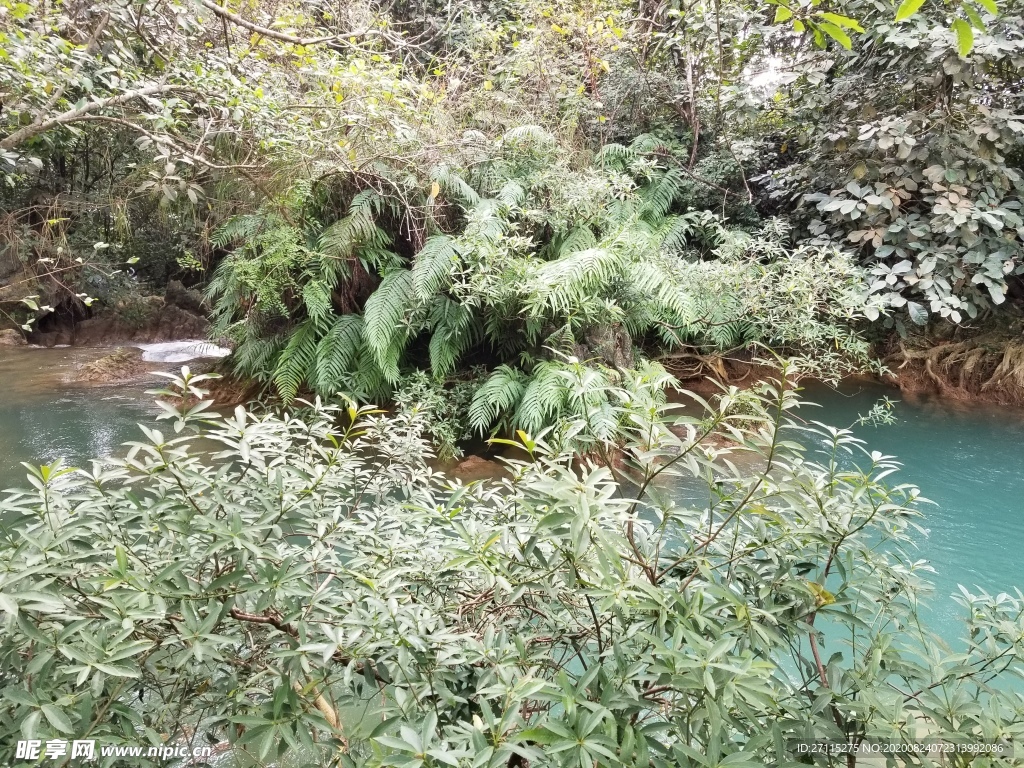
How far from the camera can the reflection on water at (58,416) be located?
4.09 metres

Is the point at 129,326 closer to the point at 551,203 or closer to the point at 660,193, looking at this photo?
the point at 551,203

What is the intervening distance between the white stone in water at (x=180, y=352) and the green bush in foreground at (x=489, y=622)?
6.82 m

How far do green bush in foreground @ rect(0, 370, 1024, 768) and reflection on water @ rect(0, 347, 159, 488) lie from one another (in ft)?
9.38

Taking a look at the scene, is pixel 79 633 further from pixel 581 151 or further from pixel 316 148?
pixel 581 151

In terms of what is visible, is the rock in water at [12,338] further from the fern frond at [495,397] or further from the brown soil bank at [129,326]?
the fern frond at [495,397]

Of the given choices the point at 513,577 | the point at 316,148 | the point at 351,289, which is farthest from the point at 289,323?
the point at 513,577

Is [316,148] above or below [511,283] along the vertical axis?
above

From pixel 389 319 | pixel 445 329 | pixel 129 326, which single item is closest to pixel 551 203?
pixel 445 329

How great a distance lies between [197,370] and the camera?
6.37 meters

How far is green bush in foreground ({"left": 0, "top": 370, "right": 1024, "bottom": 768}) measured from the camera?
84 centimetres

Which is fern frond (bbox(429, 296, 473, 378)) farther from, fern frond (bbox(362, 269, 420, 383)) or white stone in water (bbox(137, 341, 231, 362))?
white stone in water (bbox(137, 341, 231, 362))

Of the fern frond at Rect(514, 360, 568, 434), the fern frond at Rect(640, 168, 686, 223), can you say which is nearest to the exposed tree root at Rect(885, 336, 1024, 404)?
the fern frond at Rect(640, 168, 686, 223)

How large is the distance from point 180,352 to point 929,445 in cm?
868

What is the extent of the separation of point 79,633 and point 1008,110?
6426mm
